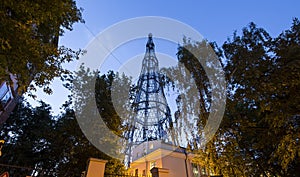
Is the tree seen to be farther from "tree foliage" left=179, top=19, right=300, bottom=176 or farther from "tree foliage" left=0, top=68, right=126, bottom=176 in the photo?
"tree foliage" left=0, top=68, right=126, bottom=176

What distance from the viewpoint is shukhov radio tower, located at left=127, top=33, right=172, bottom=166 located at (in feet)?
50.8

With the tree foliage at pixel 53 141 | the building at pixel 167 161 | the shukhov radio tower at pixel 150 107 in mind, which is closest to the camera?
the tree foliage at pixel 53 141

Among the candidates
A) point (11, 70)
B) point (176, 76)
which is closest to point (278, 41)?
point (176, 76)

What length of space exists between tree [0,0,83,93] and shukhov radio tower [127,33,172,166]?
32.9ft

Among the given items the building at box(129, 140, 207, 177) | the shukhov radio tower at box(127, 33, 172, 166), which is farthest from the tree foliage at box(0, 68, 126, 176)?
the building at box(129, 140, 207, 177)

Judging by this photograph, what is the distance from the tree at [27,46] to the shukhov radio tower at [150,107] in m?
10.0

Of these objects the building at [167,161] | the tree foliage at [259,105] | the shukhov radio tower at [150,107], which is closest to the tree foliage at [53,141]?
the shukhov radio tower at [150,107]

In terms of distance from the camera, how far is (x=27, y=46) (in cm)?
420

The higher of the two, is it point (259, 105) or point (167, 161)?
point (259, 105)

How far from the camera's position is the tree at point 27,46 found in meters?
3.90

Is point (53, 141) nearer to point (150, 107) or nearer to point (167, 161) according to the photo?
point (150, 107)

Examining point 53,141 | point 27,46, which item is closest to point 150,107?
point 53,141

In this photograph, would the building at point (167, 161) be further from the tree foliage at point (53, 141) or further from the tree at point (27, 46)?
the tree at point (27, 46)

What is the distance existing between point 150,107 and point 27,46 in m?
11.9
